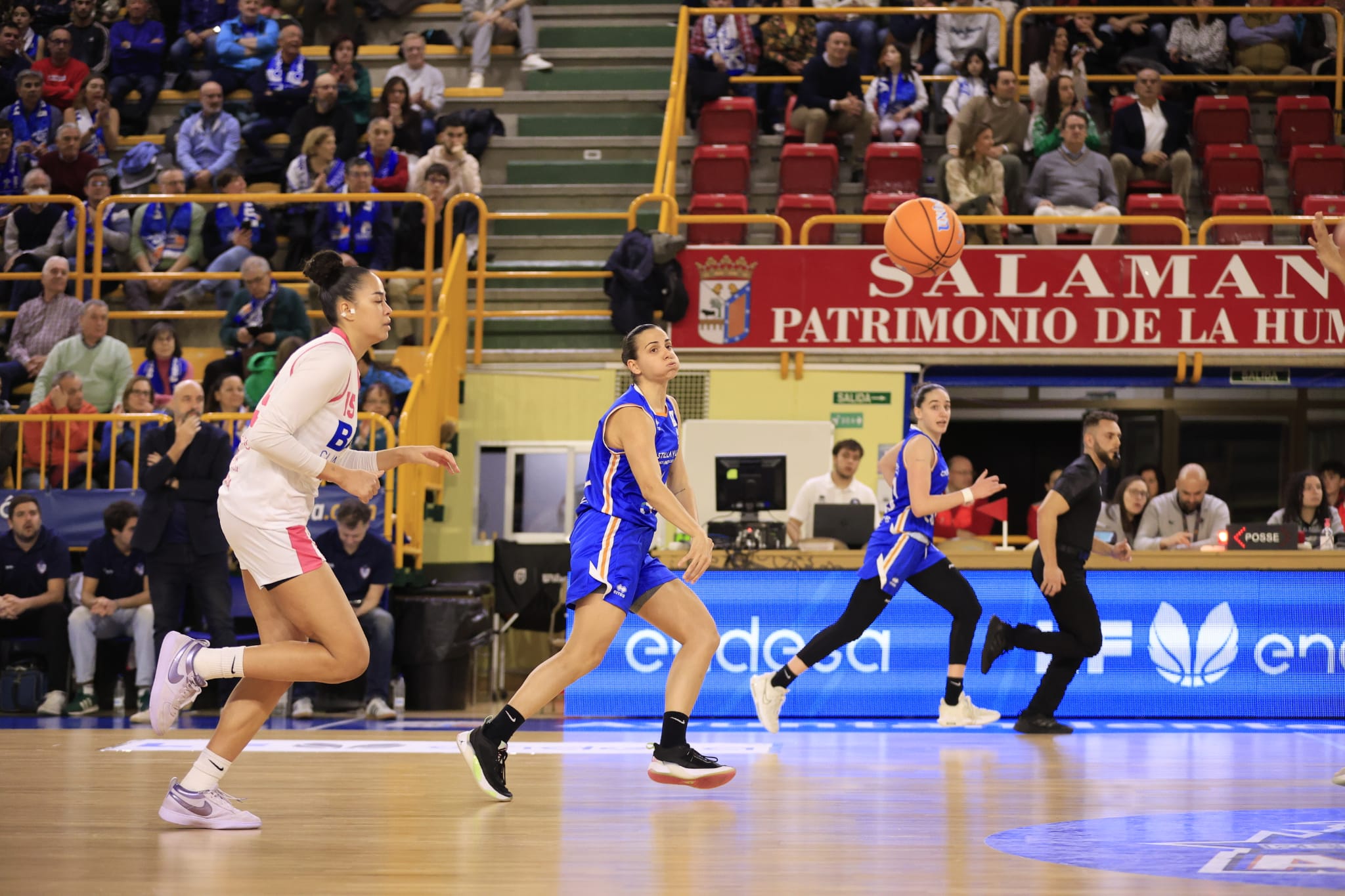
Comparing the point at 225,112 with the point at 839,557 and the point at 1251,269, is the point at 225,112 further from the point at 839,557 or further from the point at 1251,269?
the point at 1251,269

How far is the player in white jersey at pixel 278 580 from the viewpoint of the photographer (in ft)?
16.6

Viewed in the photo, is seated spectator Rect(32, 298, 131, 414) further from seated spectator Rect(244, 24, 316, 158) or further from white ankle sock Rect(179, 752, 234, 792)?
white ankle sock Rect(179, 752, 234, 792)

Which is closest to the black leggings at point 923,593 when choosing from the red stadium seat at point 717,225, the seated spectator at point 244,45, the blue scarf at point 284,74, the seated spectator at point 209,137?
the red stadium seat at point 717,225

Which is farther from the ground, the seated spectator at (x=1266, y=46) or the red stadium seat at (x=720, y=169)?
the seated spectator at (x=1266, y=46)

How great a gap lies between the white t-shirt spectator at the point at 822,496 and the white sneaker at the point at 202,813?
6.57 meters

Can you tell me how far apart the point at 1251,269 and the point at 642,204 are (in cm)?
572

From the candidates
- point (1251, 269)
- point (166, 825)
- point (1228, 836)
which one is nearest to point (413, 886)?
point (166, 825)

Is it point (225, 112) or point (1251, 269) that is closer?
point (1251, 269)

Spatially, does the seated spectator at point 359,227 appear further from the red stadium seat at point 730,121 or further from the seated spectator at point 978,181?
the seated spectator at point 978,181

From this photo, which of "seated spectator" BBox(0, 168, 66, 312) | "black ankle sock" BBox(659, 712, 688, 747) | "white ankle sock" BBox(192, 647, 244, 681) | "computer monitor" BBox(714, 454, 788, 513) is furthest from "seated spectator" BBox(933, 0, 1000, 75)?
"white ankle sock" BBox(192, 647, 244, 681)

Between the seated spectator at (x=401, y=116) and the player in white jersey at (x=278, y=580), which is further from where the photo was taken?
the seated spectator at (x=401, y=116)

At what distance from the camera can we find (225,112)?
15406 millimetres

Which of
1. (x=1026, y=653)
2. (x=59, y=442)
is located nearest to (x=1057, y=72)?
(x=1026, y=653)

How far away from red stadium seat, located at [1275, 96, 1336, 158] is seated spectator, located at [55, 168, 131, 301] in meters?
11.6
